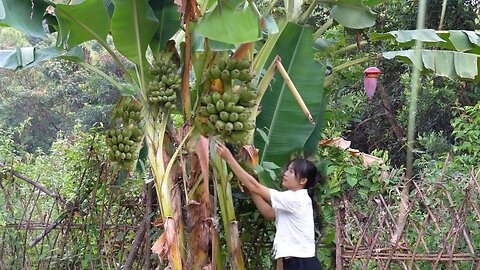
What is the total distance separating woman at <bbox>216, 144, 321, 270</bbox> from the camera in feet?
6.98

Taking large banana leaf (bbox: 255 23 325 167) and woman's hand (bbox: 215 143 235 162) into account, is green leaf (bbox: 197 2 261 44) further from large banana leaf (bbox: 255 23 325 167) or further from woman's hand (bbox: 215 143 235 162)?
large banana leaf (bbox: 255 23 325 167)

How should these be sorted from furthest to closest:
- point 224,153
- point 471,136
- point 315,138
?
point 471,136, point 315,138, point 224,153

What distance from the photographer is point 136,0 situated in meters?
2.15

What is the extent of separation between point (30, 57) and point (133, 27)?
470mm

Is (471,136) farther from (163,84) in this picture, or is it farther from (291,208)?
(163,84)

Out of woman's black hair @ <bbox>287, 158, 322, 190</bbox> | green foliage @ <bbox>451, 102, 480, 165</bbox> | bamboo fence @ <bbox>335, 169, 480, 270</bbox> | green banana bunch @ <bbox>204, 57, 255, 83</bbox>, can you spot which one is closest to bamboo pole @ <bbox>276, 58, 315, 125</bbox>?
green banana bunch @ <bbox>204, 57, 255, 83</bbox>

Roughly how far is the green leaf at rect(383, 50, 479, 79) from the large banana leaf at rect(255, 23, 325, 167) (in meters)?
0.37

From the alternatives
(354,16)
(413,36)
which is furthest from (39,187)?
(413,36)

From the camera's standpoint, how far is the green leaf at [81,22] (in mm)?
2076

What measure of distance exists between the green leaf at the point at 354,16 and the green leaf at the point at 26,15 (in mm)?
1154

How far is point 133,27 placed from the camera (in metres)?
2.21

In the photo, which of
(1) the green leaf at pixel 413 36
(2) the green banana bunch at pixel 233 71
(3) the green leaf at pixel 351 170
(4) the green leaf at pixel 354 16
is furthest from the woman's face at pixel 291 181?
(1) the green leaf at pixel 413 36

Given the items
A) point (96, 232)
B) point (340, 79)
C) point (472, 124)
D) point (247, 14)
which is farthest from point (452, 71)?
point (96, 232)

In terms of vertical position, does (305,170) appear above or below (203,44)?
below
